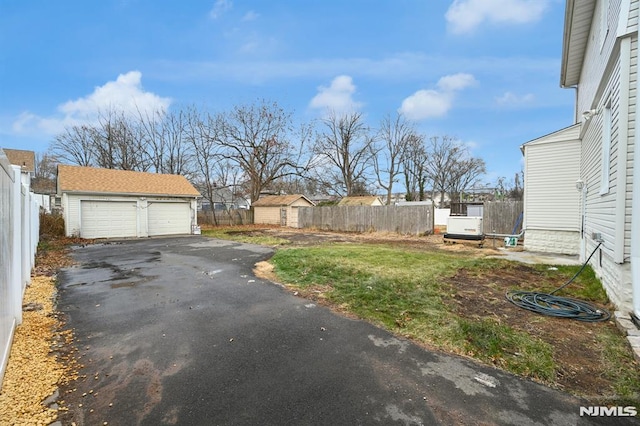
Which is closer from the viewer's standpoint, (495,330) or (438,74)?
Answer: (495,330)

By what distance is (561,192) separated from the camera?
8773 millimetres

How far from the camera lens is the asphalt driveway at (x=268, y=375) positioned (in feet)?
6.91

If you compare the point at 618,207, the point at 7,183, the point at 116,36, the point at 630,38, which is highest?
the point at 116,36

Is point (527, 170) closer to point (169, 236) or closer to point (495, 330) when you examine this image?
point (495, 330)

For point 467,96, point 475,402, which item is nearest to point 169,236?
point 475,402

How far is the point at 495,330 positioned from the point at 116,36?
14.5 metres

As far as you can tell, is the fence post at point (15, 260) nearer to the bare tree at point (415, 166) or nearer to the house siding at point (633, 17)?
the house siding at point (633, 17)

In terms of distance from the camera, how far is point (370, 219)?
1850 cm

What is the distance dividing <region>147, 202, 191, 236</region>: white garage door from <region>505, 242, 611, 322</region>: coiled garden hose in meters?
16.9

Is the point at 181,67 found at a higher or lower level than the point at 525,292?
higher

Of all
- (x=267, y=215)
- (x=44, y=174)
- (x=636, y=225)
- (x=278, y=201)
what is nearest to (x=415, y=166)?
(x=278, y=201)

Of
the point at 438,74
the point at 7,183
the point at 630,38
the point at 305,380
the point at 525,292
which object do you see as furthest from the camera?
the point at 438,74

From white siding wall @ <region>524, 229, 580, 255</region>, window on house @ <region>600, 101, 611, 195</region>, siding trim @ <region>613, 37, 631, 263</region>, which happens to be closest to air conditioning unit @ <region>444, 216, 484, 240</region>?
white siding wall @ <region>524, 229, 580, 255</region>

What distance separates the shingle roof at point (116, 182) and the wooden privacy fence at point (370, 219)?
339 inches
